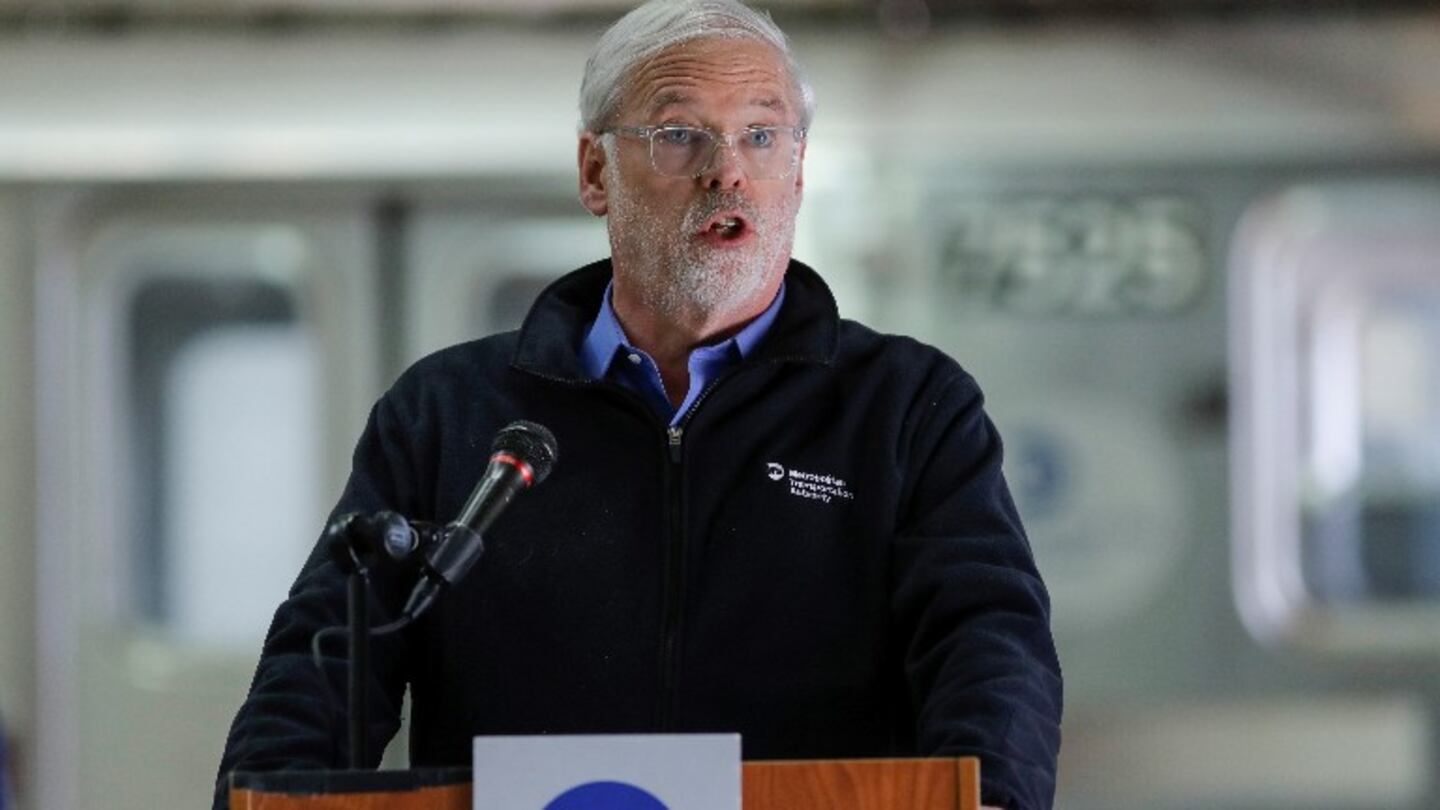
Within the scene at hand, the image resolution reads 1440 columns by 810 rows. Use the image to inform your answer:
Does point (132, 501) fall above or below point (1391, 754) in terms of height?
above

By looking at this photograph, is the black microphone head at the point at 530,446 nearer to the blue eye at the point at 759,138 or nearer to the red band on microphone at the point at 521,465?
the red band on microphone at the point at 521,465

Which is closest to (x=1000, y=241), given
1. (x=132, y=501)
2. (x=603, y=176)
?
(x=132, y=501)

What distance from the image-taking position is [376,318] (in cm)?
561

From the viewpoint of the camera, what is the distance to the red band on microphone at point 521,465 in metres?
2.55

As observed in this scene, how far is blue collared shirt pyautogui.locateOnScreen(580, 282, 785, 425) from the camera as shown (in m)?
2.97

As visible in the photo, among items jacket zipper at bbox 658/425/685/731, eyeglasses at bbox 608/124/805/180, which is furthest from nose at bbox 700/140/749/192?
jacket zipper at bbox 658/425/685/731

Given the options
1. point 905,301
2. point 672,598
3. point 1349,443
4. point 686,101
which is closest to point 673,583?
point 672,598

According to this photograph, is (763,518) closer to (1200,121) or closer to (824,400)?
(824,400)

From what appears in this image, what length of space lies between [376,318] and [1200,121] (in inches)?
66.2

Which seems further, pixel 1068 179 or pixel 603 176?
pixel 1068 179

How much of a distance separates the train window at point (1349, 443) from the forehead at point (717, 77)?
2.63 meters

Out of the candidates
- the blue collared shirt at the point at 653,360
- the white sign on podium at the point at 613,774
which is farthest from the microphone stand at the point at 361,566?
the blue collared shirt at the point at 653,360

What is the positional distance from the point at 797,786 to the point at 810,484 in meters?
0.64

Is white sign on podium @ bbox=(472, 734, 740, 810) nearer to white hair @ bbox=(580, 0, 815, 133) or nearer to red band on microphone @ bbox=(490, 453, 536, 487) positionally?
red band on microphone @ bbox=(490, 453, 536, 487)
